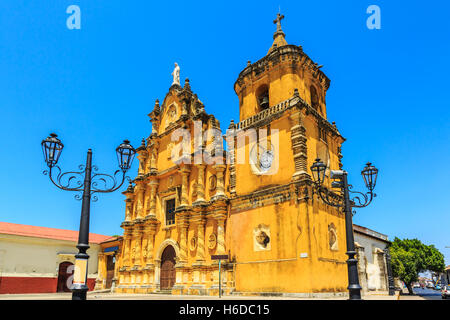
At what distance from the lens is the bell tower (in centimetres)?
1731

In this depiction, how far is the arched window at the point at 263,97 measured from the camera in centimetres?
1850

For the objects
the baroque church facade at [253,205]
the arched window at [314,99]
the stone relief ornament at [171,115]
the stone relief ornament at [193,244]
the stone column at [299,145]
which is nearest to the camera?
the baroque church facade at [253,205]

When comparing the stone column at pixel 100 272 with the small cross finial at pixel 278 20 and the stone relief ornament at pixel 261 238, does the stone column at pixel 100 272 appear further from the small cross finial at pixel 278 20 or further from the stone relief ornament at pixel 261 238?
the small cross finial at pixel 278 20

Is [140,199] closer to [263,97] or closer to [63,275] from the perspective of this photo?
[63,275]

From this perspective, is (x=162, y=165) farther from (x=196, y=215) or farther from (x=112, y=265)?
(x=112, y=265)

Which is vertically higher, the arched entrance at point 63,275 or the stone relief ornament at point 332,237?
the stone relief ornament at point 332,237

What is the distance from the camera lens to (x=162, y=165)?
77.6 feet

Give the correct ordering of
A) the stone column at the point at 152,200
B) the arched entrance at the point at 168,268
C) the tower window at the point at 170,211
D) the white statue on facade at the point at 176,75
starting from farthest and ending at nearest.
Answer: the white statue on facade at the point at 176,75, the stone column at the point at 152,200, the tower window at the point at 170,211, the arched entrance at the point at 168,268

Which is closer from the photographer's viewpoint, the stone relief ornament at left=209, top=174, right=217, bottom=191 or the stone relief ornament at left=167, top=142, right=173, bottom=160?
the stone relief ornament at left=209, top=174, right=217, bottom=191

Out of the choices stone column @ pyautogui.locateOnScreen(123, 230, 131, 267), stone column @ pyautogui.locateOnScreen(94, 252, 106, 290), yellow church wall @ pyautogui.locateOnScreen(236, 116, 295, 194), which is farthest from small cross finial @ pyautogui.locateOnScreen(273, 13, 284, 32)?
stone column @ pyautogui.locateOnScreen(94, 252, 106, 290)

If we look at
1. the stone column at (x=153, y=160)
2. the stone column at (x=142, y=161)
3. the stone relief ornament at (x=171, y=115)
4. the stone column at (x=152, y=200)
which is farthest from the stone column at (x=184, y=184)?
the stone column at (x=142, y=161)

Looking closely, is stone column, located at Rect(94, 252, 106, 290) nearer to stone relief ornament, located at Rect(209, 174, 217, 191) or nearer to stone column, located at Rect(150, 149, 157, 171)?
stone column, located at Rect(150, 149, 157, 171)

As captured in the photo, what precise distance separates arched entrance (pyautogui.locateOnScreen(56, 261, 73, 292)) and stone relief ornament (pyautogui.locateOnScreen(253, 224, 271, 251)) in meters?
19.1

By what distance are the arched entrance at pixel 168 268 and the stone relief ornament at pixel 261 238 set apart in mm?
6588
